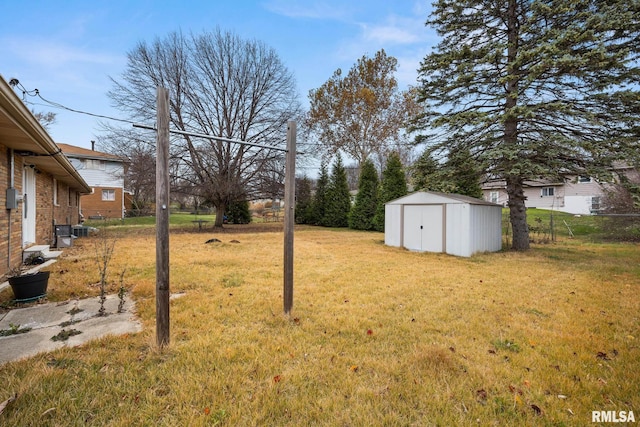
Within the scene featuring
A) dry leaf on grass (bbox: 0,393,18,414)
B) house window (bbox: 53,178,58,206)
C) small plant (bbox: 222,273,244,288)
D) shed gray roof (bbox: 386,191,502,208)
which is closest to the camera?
dry leaf on grass (bbox: 0,393,18,414)

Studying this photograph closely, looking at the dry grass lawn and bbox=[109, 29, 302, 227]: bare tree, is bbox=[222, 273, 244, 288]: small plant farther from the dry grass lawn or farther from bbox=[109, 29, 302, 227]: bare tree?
bbox=[109, 29, 302, 227]: bare tree

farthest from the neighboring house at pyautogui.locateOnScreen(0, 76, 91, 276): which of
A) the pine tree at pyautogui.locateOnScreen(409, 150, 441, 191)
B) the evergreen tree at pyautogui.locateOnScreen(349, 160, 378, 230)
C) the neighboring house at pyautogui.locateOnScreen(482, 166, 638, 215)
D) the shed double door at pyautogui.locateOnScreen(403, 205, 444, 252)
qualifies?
the neighboring house at pyautogui.locateOnScreen(482, 166, 638, 215)

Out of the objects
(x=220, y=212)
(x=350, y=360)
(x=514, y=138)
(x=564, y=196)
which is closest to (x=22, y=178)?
(x=350, y=360)

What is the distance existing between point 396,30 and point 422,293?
9823mm

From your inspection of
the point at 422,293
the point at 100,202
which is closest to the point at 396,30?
the point at 422,293

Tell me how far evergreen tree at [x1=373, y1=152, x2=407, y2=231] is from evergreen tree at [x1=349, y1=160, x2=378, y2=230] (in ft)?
2.58

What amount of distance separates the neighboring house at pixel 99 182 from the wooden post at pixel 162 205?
→ 74.9ft

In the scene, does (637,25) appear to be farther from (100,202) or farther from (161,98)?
(100,202)

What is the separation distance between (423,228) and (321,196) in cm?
1342

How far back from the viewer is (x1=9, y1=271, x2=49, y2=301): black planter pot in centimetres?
408

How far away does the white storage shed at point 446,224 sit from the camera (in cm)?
898

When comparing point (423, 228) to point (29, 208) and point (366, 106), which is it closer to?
point (29, 208)

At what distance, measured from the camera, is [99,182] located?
2302 cm

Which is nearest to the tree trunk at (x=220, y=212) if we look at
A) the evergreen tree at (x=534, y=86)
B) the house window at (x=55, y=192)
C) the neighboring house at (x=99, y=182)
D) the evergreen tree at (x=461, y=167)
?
the house window at (x=55, y=192)
